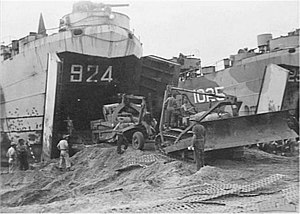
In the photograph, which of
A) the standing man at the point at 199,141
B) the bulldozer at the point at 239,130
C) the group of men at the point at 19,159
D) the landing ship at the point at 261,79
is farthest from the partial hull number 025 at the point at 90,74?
the standing man at the point at 199,141

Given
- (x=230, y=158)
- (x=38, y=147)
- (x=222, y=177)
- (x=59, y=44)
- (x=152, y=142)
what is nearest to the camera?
(x=222, y=177)

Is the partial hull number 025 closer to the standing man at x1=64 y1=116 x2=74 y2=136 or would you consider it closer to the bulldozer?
the standing man at x1=64 y1=116 x2=74 y2=136

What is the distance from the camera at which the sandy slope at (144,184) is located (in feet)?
14.9

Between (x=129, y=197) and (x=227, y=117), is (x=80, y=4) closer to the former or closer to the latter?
(x=227, y=117)

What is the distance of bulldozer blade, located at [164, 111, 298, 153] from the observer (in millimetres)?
7062

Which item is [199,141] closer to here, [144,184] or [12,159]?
[144,184]

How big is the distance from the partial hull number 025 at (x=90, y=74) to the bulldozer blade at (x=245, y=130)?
414cm

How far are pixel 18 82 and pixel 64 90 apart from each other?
1.60 metres

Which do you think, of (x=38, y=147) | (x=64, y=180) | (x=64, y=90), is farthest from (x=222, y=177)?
(x=38, y=147)

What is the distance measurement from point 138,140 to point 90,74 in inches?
110

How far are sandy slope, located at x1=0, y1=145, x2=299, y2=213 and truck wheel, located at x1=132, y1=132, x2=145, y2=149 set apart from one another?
0.63 ft

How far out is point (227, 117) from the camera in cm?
740

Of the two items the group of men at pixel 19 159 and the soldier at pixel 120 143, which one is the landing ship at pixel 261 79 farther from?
the group of men at pixel 19 159

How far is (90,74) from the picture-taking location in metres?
10.6
